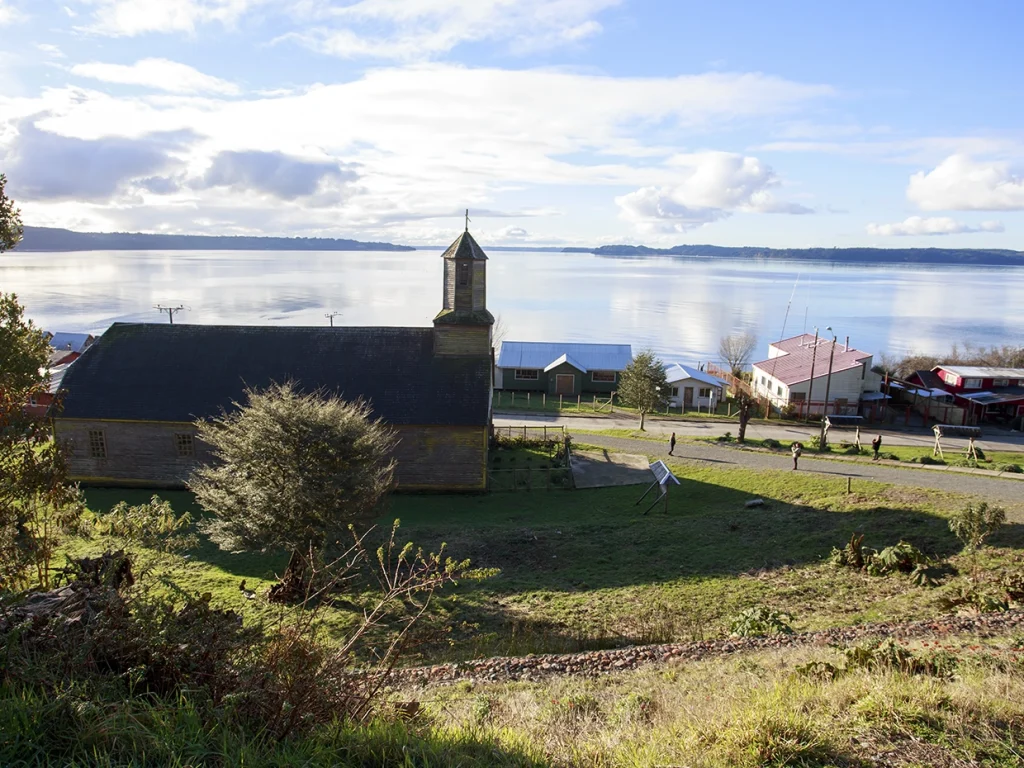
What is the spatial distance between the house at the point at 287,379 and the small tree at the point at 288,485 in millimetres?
9222

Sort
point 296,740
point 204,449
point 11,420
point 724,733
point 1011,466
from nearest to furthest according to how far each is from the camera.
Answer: point 296,740, point 724,733, point 11,420, point 204,449, point 1011,466

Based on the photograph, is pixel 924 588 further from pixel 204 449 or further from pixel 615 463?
pixel 204 449

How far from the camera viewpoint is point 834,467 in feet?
93.6

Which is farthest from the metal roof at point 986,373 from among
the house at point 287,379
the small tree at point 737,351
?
the house at point 287,379

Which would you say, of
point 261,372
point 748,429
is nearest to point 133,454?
point 261,372

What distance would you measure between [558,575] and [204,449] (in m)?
16.1

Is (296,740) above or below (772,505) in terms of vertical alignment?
above

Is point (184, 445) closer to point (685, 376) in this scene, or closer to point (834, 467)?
point (834, 467)

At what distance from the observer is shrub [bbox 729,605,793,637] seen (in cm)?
1249

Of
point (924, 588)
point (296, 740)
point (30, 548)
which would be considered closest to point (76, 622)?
point (296, 740)

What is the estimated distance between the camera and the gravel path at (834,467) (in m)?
23.9

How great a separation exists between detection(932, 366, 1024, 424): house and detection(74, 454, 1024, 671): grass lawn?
96.4 feet

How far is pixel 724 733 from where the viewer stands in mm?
6508

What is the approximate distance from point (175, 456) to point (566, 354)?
32694 mm
